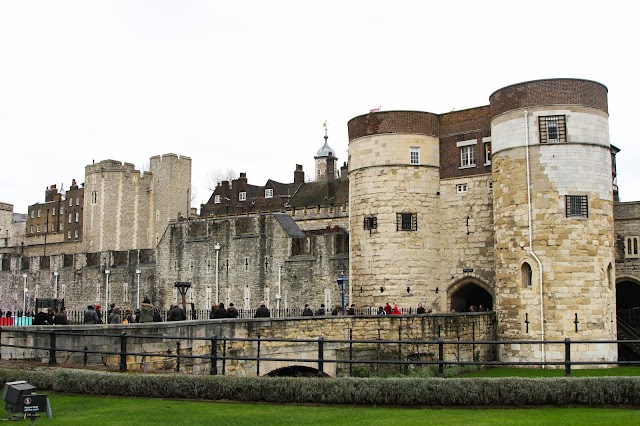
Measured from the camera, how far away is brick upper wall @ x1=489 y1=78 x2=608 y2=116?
30.5m

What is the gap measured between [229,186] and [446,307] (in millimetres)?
51817

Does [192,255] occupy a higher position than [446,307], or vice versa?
[192,255]

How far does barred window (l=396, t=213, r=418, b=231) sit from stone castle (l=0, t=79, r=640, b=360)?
0.06 metres

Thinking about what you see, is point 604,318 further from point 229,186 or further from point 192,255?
point 229,186

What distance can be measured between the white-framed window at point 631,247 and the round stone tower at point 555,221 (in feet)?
15.0

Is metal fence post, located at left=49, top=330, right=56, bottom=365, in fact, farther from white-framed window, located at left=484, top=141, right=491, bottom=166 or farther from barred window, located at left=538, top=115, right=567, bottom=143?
white-framed window, located at left=484, top=141, right=491, bottom=166

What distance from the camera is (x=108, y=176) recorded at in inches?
3177

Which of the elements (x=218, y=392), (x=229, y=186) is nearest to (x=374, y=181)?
(x=218, y=392)

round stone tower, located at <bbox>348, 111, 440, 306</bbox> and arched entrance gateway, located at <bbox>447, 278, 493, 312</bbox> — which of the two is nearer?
round stone tower, located at <bbox>348, 111, 440, 306</bbox>

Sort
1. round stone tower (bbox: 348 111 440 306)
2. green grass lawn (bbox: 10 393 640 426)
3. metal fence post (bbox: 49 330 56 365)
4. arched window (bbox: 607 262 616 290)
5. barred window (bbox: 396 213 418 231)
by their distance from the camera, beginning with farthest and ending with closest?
1. barred window (bbox: 396 213 418 231)
2. round stone tower (bbox: 348 111 440 306)
3. arched window (bbox: 607 262 616 290)
4. metal fence post (bbox: 49 330 56 365)
5. green grass lawn (bbox: 10 393 640 426)

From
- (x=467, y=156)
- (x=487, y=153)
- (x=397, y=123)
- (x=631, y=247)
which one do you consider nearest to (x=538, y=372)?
(x=631, y=247)

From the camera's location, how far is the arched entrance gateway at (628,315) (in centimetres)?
A: 3306

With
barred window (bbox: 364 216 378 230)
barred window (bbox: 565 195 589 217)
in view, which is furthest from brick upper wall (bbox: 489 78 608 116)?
barred window (bbox: 364 216 378 230)

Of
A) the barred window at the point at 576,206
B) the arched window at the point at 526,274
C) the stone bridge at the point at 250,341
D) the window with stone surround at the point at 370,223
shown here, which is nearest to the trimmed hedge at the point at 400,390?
the stone bridge at the point at 250,341
